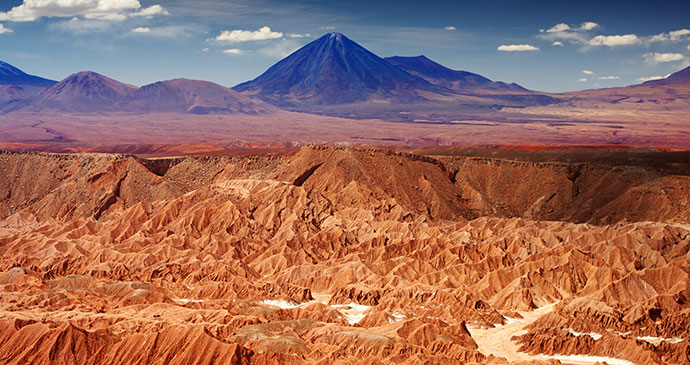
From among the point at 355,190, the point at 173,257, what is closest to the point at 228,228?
the point at 173,257

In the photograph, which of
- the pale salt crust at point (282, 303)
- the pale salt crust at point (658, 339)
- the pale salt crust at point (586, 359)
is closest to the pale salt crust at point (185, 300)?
the pale salt crust at point (282, 303)

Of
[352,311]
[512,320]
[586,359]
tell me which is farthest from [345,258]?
[586,359]

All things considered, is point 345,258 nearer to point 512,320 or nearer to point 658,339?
point 512,320

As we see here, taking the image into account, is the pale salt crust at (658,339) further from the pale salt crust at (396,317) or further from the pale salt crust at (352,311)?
the pale salt crust at (352,311)

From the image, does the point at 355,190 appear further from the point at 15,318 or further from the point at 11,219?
the point at 15,318

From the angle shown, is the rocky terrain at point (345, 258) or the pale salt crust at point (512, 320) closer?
the rocky terrain at point (345, 258)
